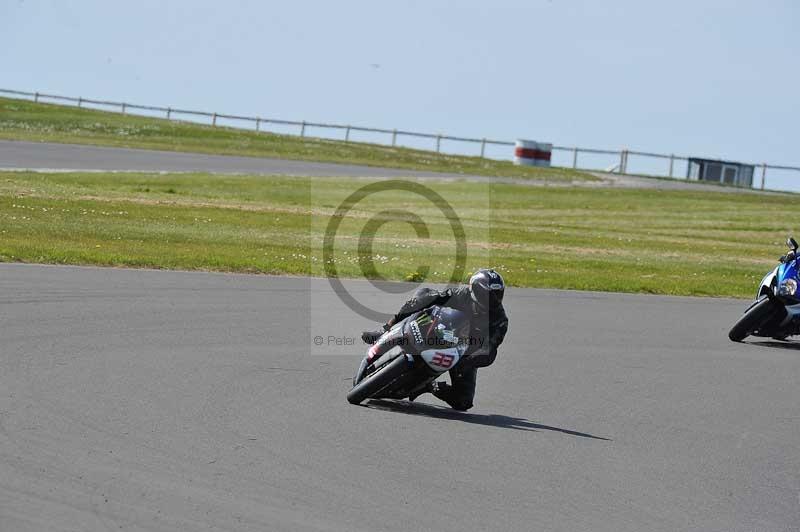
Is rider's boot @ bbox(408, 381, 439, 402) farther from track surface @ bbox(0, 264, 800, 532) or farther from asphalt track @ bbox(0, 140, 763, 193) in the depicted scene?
asphalt track @ bbox(0, 140, 763, 193)

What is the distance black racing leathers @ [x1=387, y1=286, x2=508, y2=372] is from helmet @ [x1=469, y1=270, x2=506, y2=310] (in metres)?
0.06

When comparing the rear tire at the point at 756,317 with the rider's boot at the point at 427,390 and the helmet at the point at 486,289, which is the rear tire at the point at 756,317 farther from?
the helmet at the point at 486,289

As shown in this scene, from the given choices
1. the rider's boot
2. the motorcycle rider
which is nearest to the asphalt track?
the rider's boot

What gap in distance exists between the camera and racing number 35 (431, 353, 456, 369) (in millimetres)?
10164

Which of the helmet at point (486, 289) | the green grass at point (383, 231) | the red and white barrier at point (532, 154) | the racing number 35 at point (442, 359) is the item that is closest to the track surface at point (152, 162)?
the green grass at point (383, 231)

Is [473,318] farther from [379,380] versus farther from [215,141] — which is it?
[215,141]

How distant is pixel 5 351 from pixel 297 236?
15.1m

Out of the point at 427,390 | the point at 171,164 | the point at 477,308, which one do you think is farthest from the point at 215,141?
the point at 477,308

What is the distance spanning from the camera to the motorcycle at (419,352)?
10.2 m

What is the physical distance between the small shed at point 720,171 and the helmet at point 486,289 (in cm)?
5221

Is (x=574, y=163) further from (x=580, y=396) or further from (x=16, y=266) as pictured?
(x=580, y=396)

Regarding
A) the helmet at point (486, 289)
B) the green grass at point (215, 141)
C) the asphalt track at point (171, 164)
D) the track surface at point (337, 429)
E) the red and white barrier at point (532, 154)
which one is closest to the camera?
the track surface at point (337, 429)

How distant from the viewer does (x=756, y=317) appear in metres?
16.4

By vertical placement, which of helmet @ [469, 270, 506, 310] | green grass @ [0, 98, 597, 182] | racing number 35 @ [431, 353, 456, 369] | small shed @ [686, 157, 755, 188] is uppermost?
small shed @ [686, 157, 755, 188]
